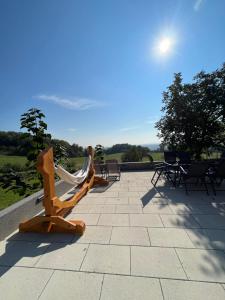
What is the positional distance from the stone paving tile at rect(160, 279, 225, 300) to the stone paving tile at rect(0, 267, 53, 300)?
1.16 meters

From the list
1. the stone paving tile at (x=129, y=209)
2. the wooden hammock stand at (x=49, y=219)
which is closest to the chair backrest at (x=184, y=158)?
the stone paving tile at (x=129, y=209)

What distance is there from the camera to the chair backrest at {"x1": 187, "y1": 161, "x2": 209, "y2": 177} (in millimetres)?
4305

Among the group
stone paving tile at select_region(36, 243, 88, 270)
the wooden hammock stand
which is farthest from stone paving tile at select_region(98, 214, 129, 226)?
stone paving tile at select_region(36, 243, 88, 270)

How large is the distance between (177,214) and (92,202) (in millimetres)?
1877

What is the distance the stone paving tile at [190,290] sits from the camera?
1.48 meters

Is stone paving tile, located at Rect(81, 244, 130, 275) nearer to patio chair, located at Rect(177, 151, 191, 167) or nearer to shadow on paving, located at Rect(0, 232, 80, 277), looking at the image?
shadow on paving, located at Rect(0, 232, 80, 277)

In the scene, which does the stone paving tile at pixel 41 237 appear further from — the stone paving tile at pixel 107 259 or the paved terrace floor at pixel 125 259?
the stone paving tile at pixel 107 259

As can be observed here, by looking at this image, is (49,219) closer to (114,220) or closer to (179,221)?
(114,220)

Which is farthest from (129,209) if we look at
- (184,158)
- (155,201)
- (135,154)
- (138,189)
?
(135,154)

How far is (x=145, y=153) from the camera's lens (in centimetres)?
970

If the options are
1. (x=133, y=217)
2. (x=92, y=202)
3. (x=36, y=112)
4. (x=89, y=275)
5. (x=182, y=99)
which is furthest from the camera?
(x=182, y=99)

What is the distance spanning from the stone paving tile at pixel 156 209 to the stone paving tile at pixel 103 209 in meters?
0.65

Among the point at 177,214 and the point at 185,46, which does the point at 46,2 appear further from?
the point at 177,214

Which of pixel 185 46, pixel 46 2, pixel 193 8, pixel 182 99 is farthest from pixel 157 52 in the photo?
pixel 46 2
